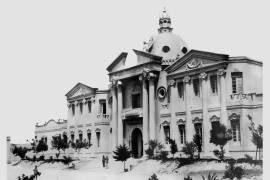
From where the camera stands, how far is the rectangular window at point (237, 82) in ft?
88.1

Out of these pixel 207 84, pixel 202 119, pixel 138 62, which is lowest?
pixel 202 119

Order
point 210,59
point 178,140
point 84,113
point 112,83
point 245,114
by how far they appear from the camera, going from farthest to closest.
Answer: point 84,113 → point 112,83 → point 178,140 → point 210,59 → point 245,114

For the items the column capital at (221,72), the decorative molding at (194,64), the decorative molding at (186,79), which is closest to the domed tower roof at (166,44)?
the decorative molding at (186,79)

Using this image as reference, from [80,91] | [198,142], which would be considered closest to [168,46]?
[80,91]

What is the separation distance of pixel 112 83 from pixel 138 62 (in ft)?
12.6

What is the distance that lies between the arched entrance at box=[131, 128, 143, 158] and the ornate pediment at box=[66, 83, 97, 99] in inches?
287

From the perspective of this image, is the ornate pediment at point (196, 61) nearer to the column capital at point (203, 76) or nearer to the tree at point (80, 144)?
the column capital at point (203, 76)

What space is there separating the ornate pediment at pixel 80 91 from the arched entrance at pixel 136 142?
729cm

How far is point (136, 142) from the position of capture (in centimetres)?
3562

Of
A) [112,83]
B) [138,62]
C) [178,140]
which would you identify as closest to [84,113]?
[112,83]

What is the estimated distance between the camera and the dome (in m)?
36.1

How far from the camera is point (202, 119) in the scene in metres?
29.1

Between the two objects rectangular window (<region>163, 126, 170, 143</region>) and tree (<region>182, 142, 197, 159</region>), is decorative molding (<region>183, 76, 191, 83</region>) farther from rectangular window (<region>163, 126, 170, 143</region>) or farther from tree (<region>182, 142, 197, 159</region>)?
tree (<region>182, 142, 197, 159</region>)

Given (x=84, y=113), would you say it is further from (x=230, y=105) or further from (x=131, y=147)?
(x=230, y=105)
